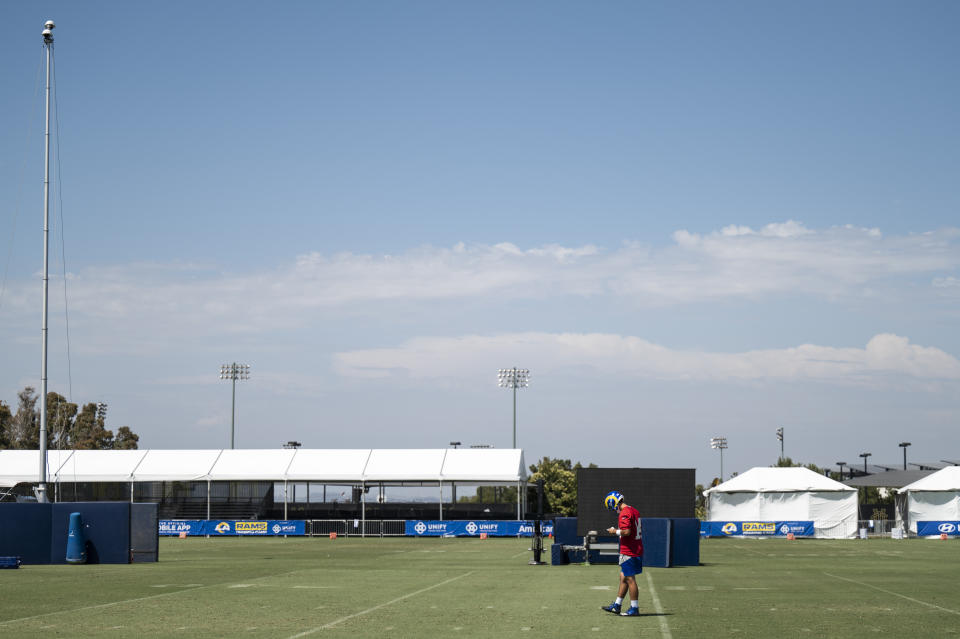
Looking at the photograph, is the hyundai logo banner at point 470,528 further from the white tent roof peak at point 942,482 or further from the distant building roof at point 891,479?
the distant building roof at point 891,479

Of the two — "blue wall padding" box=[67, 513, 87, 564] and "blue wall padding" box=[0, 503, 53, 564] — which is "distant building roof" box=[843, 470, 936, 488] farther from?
"blue wall padding" box=[0, 503, 53, 564]

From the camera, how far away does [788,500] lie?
231 feet

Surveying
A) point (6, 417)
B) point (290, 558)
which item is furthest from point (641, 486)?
point (6, 417)

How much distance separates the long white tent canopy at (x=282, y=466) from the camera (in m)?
74.6

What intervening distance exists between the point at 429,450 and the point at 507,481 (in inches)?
262

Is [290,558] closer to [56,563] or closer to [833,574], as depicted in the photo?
[56,563]

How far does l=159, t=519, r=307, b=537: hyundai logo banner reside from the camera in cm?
6938

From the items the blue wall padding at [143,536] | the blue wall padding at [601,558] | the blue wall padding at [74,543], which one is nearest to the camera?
the blue wall padding at [74,543]

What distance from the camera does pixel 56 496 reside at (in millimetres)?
75875

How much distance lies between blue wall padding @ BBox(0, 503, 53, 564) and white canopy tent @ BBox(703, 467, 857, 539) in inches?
1888

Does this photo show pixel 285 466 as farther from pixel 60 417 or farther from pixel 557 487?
pixel 60 417

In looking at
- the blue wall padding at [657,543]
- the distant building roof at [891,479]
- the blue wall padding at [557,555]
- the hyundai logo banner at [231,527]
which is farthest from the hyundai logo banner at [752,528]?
the distant building roof at [891,479]

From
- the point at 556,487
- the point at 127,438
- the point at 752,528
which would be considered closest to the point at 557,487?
the point at 556,487

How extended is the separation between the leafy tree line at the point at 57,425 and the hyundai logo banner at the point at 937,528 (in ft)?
312
